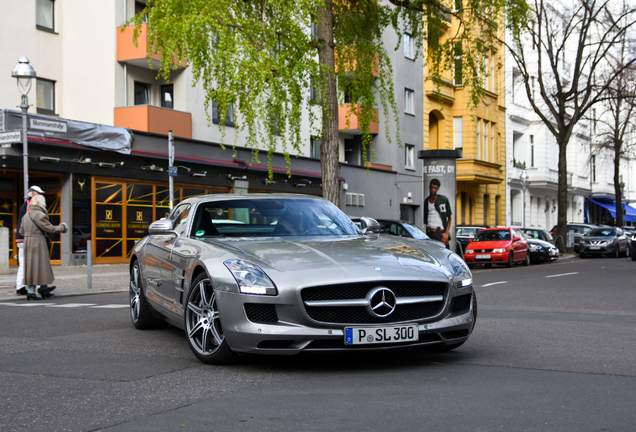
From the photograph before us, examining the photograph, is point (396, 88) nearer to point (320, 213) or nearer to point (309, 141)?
point (309, 141)

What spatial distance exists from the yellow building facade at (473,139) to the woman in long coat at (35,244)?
104ft

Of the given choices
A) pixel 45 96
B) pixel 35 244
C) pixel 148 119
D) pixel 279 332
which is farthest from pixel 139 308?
pixel 45 96

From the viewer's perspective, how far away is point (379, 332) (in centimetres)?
588

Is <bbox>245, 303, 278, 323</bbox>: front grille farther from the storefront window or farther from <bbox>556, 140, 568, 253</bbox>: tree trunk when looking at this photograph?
<bbox>556, 140, 568, 253</bbox>: tree trunk

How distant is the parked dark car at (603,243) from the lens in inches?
1462

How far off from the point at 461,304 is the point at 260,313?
1.67 meters

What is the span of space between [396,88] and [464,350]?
115 feet

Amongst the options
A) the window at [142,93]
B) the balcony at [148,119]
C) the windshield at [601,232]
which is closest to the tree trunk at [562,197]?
the windshield at [601,232]

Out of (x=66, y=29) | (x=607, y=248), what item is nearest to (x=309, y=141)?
(x=66, y=29)

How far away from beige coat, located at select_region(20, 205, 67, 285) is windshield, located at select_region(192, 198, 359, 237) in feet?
22.0

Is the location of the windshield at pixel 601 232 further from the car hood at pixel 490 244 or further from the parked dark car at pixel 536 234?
the car hood at pixel 490 244

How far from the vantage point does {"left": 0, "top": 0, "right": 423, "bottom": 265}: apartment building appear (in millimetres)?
24047

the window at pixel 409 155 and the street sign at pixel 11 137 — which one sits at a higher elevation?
the window at pixel 409 155

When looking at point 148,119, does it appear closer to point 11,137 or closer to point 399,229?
point 399,229
